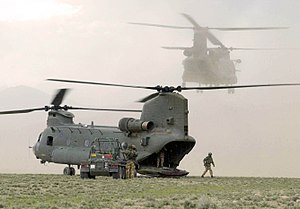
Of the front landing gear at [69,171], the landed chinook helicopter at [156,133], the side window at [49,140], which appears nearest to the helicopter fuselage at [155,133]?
the landed chinook helicopter at [156,133]

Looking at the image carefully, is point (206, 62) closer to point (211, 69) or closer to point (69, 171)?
point (211, 69)

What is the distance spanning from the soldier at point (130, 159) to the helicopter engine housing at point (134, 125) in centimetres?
194

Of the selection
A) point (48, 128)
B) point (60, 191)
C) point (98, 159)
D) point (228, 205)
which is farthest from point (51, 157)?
point (228, 205)

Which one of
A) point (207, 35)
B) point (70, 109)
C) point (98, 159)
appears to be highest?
point (207, 35)

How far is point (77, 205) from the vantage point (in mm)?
15070

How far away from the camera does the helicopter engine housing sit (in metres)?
32.1

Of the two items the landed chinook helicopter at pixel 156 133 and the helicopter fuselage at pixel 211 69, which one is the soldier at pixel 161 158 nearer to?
the landed chinook helicopter at pixel 156 133

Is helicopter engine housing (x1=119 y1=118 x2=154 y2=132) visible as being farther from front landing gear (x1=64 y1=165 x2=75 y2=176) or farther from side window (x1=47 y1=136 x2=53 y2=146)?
side window (x1=47 y1=136 x2=53 y2=146)

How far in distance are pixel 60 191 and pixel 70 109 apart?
20.0 meters

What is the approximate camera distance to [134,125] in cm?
3228

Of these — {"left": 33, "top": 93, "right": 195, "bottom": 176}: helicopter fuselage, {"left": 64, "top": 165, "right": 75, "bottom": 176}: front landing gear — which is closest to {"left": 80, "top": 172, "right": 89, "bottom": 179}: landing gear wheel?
{"left": 33, "top": 93, "right": 195, "bottom": 176}: helicopter fuselage

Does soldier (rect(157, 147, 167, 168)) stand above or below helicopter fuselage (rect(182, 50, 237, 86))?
below

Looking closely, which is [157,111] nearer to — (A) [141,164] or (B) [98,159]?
(A) [141,164]

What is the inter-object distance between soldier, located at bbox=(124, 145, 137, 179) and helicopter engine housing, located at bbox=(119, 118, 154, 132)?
194 cm
